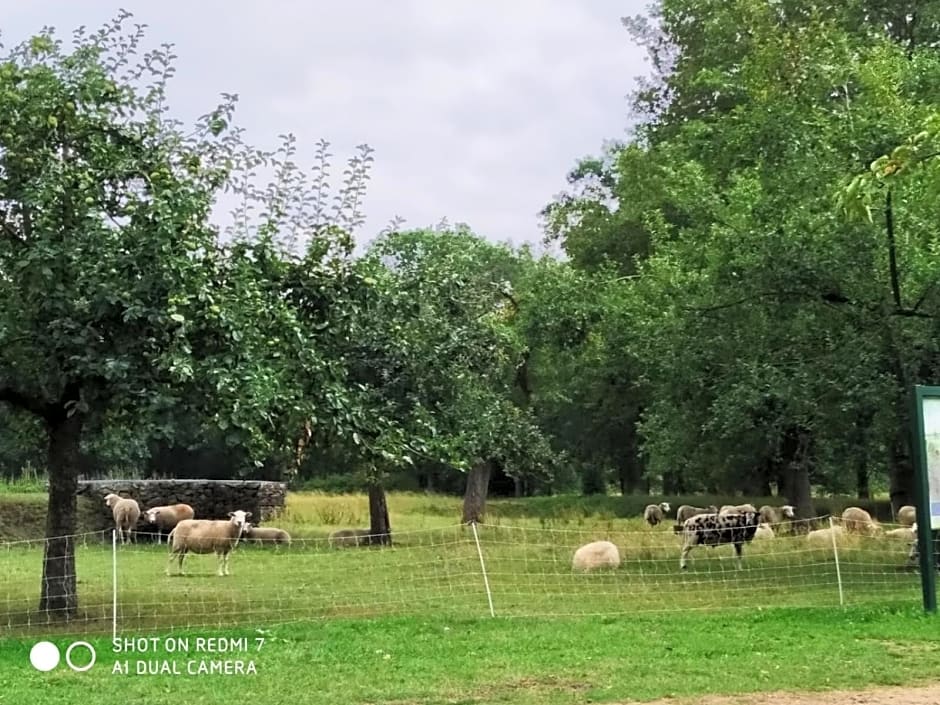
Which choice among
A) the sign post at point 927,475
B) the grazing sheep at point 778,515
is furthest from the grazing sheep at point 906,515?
Answer: the sign post at point 927,475

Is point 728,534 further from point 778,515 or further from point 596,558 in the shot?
point 778,515

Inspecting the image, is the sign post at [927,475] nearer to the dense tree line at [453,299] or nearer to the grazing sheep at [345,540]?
the dense tree line at [453,299]

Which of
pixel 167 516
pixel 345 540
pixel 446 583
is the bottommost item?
pixel 446 583

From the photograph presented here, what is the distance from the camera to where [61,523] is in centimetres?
1139

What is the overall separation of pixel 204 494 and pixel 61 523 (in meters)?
16.8

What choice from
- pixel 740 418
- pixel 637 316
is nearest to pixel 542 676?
pixel 740 418

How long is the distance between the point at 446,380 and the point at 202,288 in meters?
10.8

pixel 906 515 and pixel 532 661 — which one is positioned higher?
pixel 906 515

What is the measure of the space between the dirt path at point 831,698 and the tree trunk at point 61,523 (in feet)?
22.8

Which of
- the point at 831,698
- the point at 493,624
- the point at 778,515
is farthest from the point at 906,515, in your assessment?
the point at 831,698

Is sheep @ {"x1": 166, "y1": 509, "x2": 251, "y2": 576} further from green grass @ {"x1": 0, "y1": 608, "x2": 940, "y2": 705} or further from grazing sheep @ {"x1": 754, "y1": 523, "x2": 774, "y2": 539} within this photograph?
grazing sheep @ {"x1": 754, "y1": 523, "x2": 774, "y2": 539}

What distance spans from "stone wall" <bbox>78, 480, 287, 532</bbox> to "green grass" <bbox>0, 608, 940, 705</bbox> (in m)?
17.5

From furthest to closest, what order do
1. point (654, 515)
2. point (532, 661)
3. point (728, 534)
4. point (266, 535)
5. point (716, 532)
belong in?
1. point (654, 515)
2. point (266, 535)
3. point (728, 534)
4. point (716, 532)
5. point (532, 661)

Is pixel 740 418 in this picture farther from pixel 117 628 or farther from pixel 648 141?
pixel 648 141
